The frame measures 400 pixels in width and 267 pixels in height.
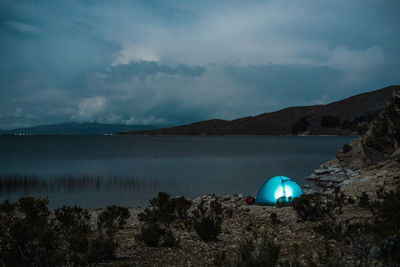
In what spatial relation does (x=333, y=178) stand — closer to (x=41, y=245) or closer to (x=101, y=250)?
(x=101, y=250)

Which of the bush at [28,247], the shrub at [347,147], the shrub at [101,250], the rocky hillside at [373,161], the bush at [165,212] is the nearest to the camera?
the bush at [28,247]

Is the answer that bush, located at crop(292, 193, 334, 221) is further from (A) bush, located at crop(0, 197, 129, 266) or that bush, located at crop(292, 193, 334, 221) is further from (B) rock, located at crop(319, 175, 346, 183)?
(B) rock, located at crop(319, 175, 346, 183)

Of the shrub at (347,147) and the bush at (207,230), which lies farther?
the shrub at (347,147)

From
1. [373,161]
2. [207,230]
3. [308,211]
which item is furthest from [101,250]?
[373,161]

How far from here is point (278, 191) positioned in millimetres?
18625

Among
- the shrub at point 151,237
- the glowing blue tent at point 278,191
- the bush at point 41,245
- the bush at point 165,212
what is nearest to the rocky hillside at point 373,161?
the glowing blue tent at point 278,191

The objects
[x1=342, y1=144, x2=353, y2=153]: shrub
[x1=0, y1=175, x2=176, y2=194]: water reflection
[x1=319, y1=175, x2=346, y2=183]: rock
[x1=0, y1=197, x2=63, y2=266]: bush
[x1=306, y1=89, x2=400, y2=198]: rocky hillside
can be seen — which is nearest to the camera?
[x1=0, y1=197, x2=63, y2=266]: bush

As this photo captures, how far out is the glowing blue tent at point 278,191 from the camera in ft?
60.3

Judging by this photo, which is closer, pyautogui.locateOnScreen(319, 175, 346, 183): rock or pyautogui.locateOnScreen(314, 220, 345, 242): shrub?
pyautogui.locateOnScreen(314, 220, 345, 242): shrub

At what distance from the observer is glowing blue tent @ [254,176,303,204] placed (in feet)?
60.3

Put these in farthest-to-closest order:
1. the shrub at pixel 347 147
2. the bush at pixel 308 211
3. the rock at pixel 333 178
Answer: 1. the shrub at pixel 347 147
2. the rock at pixel 333 178
3. the bush at pixel 308 211

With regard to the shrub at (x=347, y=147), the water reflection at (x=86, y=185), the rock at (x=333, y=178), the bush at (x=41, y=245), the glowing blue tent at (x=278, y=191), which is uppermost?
the shrub at (x=347, y=147)

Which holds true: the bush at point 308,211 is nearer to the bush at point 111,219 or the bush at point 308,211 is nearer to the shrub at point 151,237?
the shrub at point 151,237

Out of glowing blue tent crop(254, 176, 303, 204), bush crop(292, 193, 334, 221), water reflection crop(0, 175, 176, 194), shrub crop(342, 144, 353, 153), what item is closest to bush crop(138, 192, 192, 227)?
bush crop(292, 193, 334, 221)
